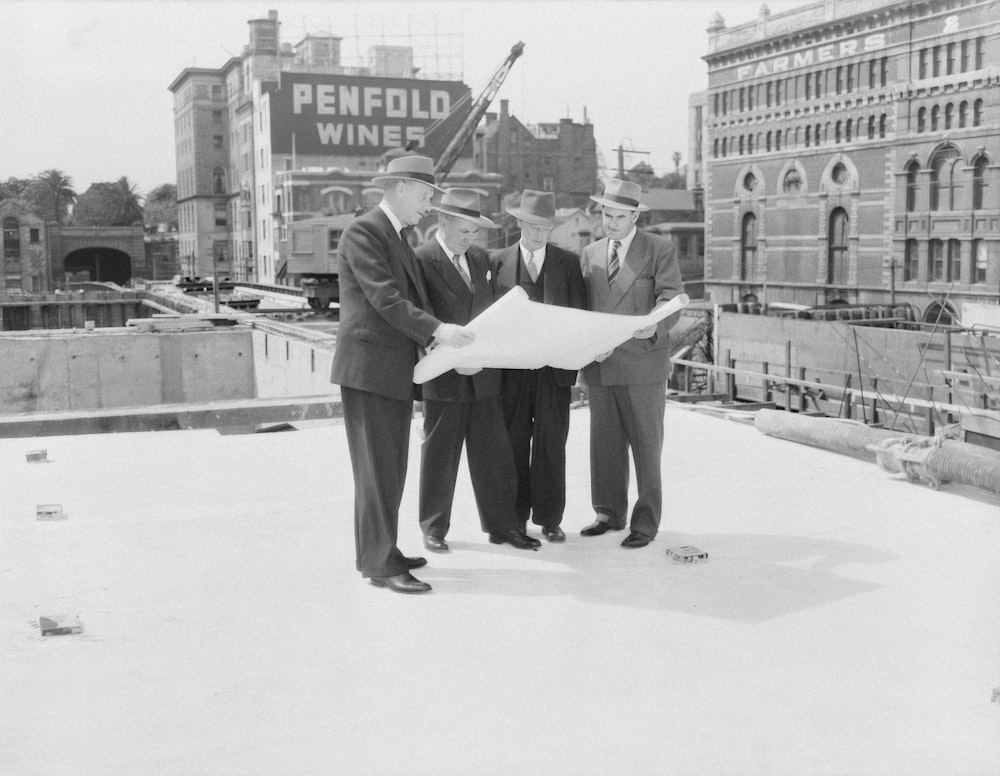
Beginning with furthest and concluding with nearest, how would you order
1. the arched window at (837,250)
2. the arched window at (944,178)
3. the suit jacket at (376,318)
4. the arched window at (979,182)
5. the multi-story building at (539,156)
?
the multi-story building at (539,156)
the arched window at (837,250)
the arched window at (944,178)
the arched window at (979,182)
the suit jacket at (376,318)

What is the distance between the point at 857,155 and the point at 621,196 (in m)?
45.0

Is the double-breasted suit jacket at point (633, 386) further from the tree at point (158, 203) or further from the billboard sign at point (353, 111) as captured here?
the tree at point (158, 203)

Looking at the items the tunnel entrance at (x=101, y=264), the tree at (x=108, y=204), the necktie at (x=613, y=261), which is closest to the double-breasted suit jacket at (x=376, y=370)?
the necktie at (x=613, y=261)

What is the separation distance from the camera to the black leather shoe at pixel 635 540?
5.54 metres

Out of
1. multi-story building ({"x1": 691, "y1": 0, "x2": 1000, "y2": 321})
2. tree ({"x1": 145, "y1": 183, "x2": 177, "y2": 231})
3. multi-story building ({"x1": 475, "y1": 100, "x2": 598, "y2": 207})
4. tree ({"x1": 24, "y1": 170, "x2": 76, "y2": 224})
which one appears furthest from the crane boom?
tree ({"x1": 145, "y1": 183, "x2": 177, "y2": 231})

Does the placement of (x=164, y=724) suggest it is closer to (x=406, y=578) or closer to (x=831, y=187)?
(x=406, y=578)

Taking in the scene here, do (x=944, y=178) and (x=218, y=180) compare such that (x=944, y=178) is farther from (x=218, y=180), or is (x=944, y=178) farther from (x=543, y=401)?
(x=218, y=180)

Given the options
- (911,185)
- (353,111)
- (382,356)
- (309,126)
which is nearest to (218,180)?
(309,126)

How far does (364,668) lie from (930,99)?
4489 cm

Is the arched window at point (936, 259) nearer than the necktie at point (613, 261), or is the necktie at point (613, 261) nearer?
the necktie at point (613, 261)

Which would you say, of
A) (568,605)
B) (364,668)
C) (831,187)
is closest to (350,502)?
(568,605)

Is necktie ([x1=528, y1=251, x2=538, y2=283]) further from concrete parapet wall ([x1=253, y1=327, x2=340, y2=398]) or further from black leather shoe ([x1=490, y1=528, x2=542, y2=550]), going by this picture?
concrete parapet wall ([x1=253, y1=327, x2=340, y2=398])

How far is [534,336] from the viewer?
5.14 metres

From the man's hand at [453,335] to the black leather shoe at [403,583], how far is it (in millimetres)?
1001
